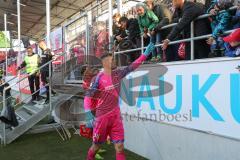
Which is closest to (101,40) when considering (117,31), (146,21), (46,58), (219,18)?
(117,31)

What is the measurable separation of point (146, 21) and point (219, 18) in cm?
200

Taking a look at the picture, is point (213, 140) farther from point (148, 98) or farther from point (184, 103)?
point (148, 98)

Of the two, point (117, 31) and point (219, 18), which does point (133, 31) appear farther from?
point (219, 18)

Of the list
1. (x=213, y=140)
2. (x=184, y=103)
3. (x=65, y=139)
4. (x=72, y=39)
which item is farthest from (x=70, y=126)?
(x=213, y=140)

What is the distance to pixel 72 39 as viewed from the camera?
10172mm

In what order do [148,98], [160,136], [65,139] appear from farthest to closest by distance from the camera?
[65,139]
[148,98]
[160,136]

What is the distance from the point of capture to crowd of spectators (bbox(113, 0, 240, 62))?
4613 mm

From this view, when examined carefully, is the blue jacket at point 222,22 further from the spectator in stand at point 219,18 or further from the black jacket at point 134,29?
the black jacket at point 134,29

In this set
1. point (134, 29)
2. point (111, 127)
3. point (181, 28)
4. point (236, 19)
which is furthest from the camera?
point (134, 29)

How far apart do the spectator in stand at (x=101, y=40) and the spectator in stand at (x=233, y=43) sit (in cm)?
427

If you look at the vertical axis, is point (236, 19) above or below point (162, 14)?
below

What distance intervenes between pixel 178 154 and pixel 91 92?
1710mm

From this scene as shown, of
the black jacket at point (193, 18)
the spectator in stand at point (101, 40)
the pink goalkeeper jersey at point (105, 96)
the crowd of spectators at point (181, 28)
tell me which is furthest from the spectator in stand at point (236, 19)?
the spectator in stand at point (101, 40)

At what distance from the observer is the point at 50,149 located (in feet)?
24.7
